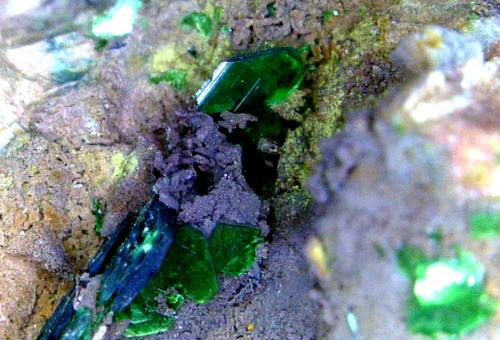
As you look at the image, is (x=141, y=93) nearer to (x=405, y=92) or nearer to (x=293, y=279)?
(x=293, y=279)

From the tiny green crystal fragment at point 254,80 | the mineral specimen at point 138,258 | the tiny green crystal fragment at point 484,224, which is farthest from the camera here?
the tiny green crystal fragment at point 254,80

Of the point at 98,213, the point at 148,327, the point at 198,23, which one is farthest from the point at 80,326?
the point at 198,23

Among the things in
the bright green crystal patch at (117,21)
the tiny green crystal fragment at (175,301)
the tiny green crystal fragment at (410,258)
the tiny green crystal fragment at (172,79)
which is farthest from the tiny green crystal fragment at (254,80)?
the tiny green crystal fragment at (410,258)

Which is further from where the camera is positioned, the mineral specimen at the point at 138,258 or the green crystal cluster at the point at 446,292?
the mineral specimen at the point at 138,258

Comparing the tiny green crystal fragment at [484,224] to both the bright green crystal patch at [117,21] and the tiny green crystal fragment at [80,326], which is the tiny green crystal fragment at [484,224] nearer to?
the tiny green crystal fragment at [80,326]

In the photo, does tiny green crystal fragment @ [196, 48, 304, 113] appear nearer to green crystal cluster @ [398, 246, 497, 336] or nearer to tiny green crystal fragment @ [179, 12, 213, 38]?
tiny green crystal fragment @ [179, 12, 213, 38]

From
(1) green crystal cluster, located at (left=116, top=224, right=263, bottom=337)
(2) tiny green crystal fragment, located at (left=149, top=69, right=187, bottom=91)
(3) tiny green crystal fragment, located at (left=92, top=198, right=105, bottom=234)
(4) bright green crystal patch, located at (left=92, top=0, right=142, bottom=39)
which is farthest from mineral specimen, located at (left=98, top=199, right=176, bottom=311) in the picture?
(4) bright green crystal patch, located at (left=92, top=0, right=142, bottom=39)
